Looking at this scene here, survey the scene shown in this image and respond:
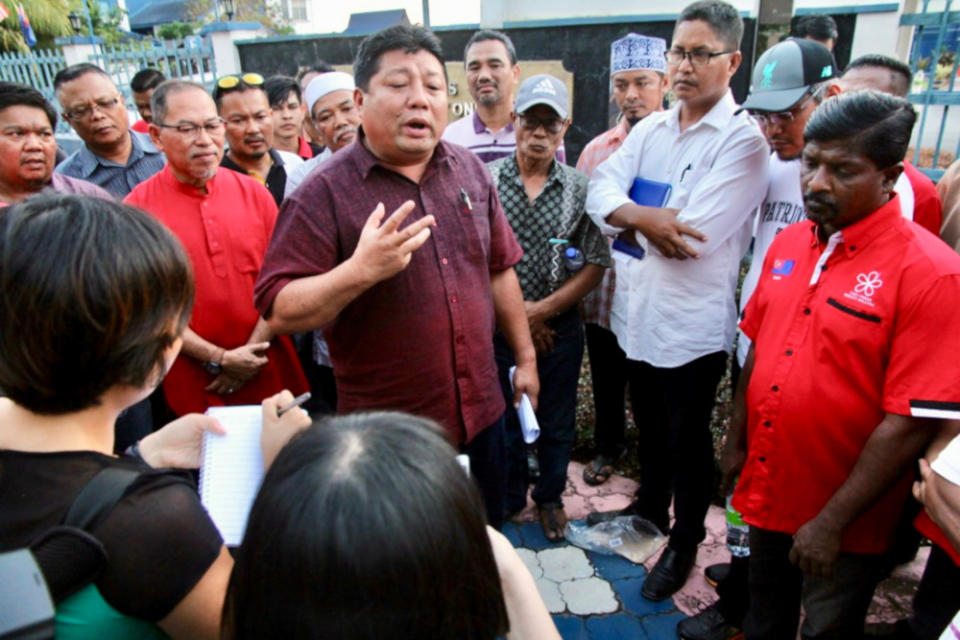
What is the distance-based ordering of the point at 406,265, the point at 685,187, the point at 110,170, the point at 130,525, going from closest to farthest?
1. the point at 130,525
2. the point at 406,265
3. the point at 685,187
4. the point at 110,170

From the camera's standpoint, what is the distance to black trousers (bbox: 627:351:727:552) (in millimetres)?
2531

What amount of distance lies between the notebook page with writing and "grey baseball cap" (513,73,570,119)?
202 cm

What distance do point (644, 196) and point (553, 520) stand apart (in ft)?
5.61

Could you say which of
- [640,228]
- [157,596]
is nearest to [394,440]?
[157,596]

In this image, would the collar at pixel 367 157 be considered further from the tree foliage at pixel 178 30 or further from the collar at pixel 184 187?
the tree foliage at pixel 178 30

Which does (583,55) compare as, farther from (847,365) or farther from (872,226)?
(847,365)

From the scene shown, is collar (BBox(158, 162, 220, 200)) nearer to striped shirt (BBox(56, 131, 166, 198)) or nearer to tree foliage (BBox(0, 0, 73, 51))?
striped shirt (BBox(56, 131, 166, 198))

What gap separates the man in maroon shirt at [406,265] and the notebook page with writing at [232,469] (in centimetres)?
52

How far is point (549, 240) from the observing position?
114 inches

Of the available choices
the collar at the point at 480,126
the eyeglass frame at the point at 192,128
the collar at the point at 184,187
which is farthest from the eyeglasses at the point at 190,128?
the collar at the point at 480,126

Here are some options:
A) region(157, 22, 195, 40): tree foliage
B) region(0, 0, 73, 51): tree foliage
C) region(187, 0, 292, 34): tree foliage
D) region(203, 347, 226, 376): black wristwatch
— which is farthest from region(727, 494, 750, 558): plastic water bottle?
region(157, 22, 195, 40): tree foliage

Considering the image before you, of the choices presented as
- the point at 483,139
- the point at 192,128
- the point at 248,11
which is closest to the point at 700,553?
the point at 483,139

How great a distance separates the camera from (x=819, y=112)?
5.70ft

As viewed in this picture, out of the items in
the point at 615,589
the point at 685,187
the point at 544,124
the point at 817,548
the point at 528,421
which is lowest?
the point at 615,589
